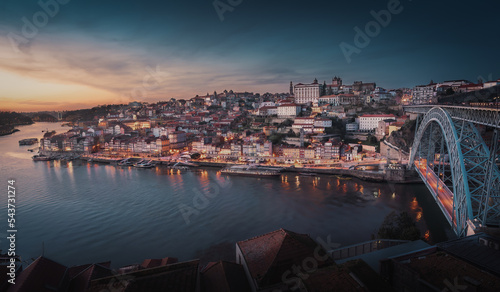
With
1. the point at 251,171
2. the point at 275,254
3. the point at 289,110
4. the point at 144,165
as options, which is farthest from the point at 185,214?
the point at 289,110

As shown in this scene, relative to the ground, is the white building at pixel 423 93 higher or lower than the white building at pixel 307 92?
lower

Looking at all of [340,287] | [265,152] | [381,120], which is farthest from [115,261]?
[381,120]

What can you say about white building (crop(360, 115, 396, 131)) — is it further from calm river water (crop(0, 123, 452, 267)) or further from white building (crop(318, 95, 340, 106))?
calm river water (crop(0, 123, 452, 267))

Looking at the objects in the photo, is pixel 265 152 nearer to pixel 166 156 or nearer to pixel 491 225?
pixel 166 156

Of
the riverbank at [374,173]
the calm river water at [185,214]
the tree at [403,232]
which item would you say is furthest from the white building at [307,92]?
the tree at [403,232]

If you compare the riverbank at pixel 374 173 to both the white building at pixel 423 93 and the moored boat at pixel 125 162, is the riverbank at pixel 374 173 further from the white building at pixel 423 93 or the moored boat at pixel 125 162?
the white building at pixel 423 93

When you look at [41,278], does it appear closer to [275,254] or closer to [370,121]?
[275,254]

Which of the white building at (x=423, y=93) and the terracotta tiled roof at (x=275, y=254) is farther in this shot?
the white building at (x=423, y=93)
